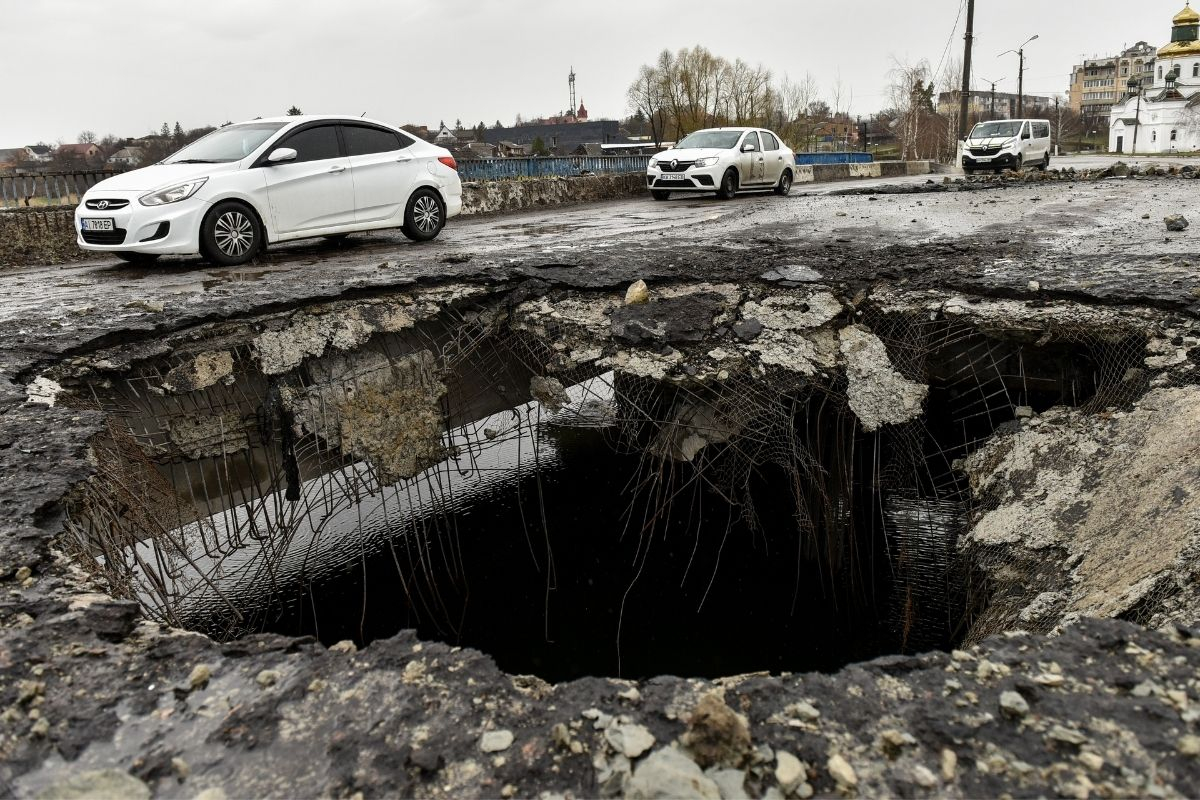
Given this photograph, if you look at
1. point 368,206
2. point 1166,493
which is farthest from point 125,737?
point 368,206

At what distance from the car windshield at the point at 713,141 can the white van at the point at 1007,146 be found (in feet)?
33.5

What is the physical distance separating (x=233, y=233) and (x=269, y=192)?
51cm

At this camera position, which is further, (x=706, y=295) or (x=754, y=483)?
(x=754, y=483)

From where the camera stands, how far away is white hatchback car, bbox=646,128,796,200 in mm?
14094

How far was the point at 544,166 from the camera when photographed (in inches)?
661

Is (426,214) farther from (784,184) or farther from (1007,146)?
(1007,146)

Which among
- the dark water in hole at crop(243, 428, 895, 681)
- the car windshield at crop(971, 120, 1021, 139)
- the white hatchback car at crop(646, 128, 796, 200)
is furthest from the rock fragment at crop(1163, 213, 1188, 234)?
the car windshield at crop(971, 120, 1021, 139)

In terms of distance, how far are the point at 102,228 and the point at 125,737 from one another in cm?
632

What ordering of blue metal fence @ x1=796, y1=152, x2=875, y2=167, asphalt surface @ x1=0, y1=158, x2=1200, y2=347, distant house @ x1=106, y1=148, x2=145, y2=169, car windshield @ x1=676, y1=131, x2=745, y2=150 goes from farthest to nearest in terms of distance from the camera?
blue metal fence @ x1=796, y1=152, x2=875, y2=167, distant house @ x1=106, y1=148, x2=145, y2=169, car windshield @ x1=676, y1=131, x2=745, y2=150, asphalt surface @ x1=0, y1=158, x2=1200, y2=347

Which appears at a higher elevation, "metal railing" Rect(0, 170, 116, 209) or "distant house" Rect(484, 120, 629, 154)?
"distant house" Rect(484, 120, 629, 154)

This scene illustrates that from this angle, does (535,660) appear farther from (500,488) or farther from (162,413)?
(500,488)

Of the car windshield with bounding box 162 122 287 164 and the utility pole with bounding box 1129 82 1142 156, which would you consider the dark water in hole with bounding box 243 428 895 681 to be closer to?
the car windshield with bounding box 162 122 287 164

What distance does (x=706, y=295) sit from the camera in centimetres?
526

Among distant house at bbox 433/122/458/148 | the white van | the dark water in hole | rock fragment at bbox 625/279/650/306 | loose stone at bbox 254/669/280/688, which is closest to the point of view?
loose stone at bbox 254/669/280/688
